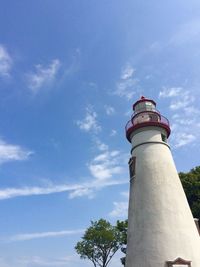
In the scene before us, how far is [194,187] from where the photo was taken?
28.0 m

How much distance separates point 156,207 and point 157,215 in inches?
19.0

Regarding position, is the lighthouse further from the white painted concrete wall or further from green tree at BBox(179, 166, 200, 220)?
green tree at BBox(179, 166, 200, 220)

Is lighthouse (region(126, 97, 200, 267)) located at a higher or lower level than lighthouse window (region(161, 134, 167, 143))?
lower

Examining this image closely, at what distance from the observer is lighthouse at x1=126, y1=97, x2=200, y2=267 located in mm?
16375

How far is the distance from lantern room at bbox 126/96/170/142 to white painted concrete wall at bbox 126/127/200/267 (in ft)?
3.02

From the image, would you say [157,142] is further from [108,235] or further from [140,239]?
[108,235]

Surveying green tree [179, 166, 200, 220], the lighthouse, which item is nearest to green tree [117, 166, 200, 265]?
green tree [179, 166, 200, 220]

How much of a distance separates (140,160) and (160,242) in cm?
548

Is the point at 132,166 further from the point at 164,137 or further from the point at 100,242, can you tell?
the point at 100,242

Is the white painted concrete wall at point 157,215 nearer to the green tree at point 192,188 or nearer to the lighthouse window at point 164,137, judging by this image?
the lighthouse window at point 164,137

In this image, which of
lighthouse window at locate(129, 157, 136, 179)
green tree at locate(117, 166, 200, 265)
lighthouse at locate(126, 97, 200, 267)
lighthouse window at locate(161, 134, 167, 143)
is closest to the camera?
lighthouse at locate(126, 97, 200, 267)

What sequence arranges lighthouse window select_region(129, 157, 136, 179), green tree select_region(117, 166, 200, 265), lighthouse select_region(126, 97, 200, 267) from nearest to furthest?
lighthouse select_region(126, 97, 200, 267) < lighthouse window select_region(129, 157, 136, 179) < green tree select_region(117, 166, 200, 265)

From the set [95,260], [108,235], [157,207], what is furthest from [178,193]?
[95,260]

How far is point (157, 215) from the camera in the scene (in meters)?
17.3
